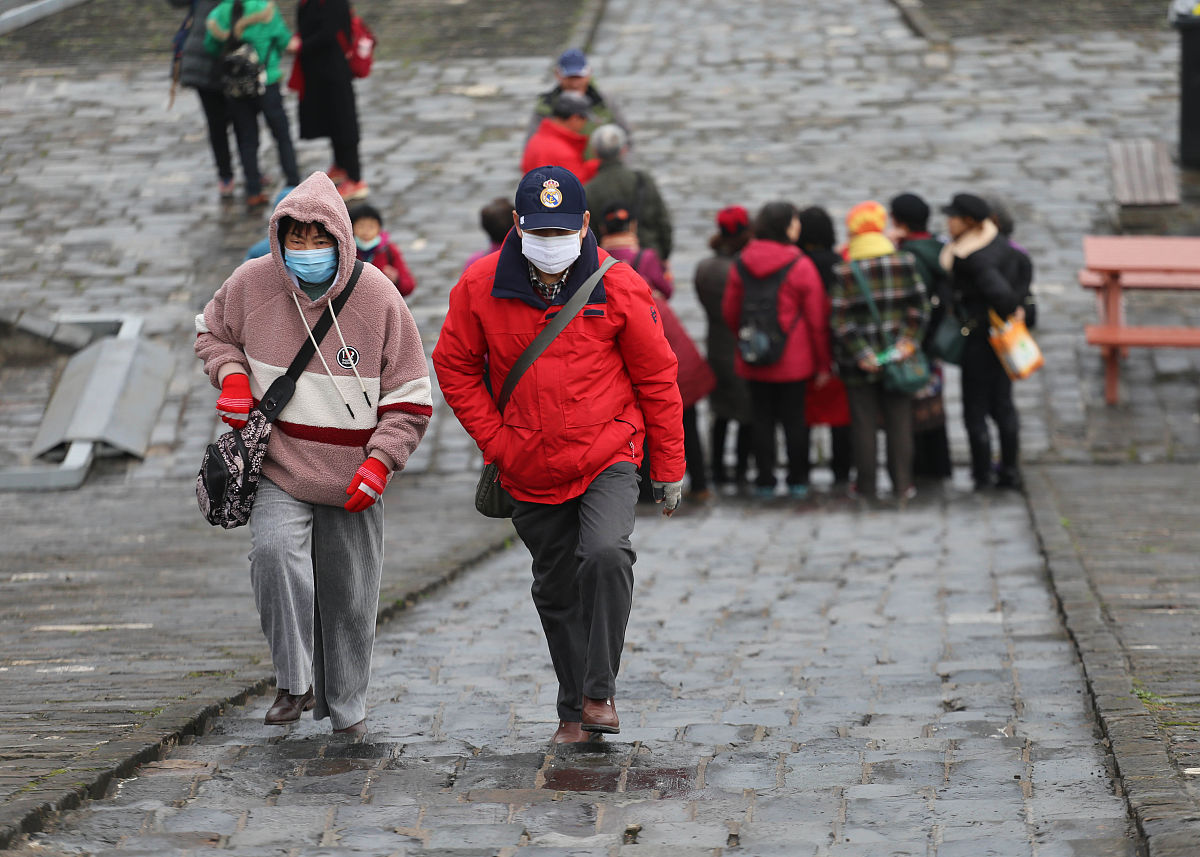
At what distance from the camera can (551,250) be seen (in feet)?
16.5

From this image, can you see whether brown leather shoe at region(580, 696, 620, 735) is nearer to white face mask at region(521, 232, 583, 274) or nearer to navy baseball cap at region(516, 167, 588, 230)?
white face mask at region(521, 232, 583, 274)

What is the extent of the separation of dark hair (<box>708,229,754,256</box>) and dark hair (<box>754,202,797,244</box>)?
291mm

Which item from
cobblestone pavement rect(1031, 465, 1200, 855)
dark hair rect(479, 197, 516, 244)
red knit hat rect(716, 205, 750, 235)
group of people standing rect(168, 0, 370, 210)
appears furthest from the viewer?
group of people standing rect(168, 0, 370, 210)

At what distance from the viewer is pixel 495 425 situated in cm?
522

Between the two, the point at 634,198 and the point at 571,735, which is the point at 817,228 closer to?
the point at 634,198

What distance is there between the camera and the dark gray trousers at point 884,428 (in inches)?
414

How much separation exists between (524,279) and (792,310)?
5.49 meters

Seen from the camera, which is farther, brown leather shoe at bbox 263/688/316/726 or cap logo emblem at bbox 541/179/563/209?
brown leather shoe at bbox 263/688/316/726

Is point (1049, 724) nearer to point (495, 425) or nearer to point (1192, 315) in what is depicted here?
point (495, 425)

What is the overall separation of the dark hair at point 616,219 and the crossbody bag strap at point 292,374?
4.51 metres

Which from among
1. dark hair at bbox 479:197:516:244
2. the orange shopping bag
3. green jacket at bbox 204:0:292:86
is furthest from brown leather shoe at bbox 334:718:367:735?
green jacket at bbox 204:0:292:86

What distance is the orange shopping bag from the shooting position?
10336 mm

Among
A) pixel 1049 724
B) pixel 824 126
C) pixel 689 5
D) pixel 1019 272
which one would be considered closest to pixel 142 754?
pixel 1049 724

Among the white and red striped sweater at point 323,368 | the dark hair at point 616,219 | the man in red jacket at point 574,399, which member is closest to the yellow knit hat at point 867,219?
the dark hair at point 616,219
